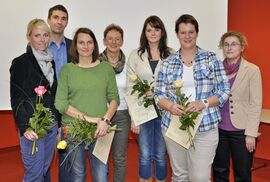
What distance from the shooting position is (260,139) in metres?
4.53

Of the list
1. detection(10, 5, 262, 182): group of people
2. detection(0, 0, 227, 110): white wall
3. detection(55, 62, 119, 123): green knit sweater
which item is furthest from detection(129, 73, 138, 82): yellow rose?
detection(0, 0, 227, 110): white wall

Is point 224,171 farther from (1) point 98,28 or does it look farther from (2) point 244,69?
(1) point 98,28

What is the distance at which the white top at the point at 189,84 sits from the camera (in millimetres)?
2418

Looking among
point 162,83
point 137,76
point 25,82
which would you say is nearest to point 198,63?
point 162,83

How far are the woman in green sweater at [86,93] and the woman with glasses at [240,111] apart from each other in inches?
36.6

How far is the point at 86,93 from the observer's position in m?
2.42

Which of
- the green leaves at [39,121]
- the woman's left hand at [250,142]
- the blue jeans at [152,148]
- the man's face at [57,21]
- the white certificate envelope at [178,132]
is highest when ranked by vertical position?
the man's face at [57,21]

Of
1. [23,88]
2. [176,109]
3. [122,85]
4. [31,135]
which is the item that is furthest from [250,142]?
[23,88]

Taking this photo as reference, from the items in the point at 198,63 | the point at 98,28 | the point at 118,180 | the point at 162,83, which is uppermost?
the point at 98,28

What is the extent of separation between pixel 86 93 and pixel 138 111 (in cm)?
58

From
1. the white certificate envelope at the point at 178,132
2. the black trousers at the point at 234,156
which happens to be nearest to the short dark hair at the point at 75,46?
the white certificate envelope at the point at 178,132

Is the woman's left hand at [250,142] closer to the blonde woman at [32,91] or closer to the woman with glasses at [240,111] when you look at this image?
the woman with glasses at [240,111]

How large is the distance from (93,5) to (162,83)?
2.22 m

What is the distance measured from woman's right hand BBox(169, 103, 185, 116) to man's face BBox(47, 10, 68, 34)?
4.40 feet
